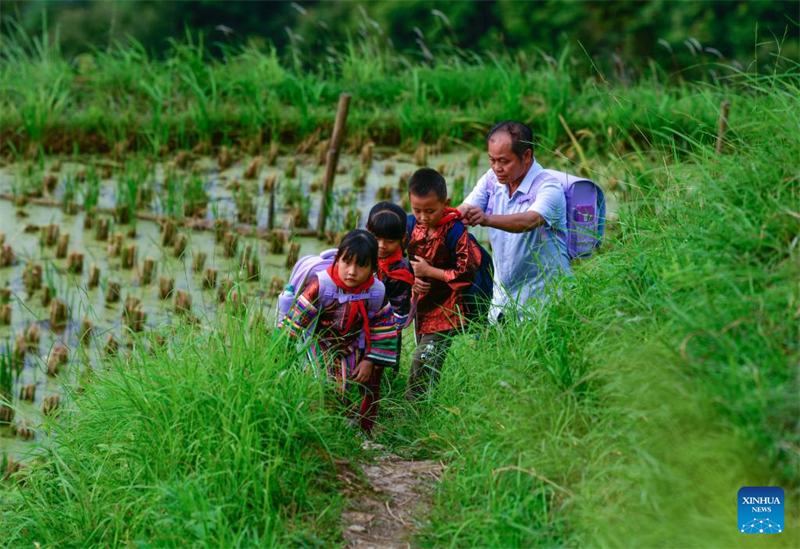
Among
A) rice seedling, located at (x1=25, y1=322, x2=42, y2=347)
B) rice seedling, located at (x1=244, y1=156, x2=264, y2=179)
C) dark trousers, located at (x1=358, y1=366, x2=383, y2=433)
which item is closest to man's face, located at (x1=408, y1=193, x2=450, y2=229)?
dark trousers, located at (x1=358, y1=366, x2=383, y2=433)

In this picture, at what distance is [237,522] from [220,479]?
0.17 m

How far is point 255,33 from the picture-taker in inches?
898

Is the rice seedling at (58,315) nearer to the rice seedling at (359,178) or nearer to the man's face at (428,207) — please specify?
the rice seedling at (359,178)

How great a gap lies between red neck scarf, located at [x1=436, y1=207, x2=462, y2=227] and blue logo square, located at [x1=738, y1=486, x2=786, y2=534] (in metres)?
1.83

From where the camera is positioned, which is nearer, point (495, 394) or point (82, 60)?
point (495, 394)

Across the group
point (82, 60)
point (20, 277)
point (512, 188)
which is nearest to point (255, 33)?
point (82, 60)

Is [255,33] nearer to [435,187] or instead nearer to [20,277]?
[20,277]

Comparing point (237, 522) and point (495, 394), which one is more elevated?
point (495, 394)

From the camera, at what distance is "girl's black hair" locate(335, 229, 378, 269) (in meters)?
3.95

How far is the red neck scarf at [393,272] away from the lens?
4.34 m

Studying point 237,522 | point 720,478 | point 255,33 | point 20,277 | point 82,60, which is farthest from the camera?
point 255,33

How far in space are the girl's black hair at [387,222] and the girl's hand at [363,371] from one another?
0.52 meters

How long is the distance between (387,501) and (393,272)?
102cm

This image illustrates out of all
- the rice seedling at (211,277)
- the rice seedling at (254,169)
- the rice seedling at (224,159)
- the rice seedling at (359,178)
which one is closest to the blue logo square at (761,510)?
the rice seedling at (211,277)
